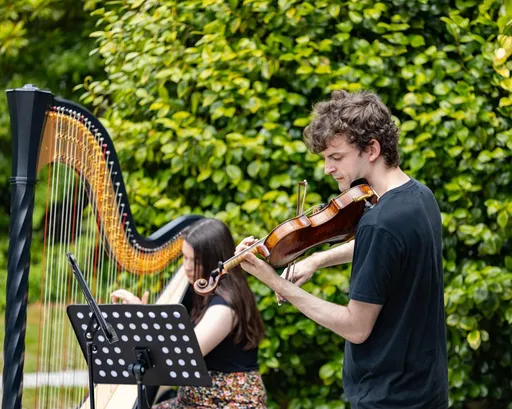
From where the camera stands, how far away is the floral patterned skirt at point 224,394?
12.3ft

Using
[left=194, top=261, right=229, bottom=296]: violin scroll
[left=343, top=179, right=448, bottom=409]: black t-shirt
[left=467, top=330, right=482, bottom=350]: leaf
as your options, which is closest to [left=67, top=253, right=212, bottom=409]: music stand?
[left=194, top=261, right=229, bottom=296]: violin scroll

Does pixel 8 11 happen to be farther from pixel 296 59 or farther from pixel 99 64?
pixel 296 59

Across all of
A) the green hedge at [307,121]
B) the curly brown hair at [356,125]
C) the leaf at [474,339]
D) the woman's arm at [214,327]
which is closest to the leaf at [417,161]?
the green hedge at [307,121]

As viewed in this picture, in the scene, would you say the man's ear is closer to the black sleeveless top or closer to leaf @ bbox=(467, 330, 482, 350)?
the black sleeveless top

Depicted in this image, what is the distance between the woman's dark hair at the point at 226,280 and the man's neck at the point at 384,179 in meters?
1.29

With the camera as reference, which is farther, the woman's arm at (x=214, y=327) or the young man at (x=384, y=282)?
the woman's arm at (x=214, y=327)

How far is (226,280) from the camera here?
150 inches

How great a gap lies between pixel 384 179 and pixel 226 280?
1.36 m

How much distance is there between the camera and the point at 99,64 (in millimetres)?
8148

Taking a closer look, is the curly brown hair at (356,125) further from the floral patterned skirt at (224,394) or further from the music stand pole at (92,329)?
the floral patterned skirt at (224,394)

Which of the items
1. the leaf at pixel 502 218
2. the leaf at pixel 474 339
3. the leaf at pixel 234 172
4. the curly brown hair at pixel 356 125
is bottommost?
the leaf at pixel 474 339

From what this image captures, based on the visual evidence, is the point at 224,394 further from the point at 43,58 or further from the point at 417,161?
the point at 43,58

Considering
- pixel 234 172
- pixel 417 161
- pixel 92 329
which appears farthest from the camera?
pixel 234 172

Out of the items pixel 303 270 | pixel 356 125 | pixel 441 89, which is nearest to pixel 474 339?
pixel 441 89
